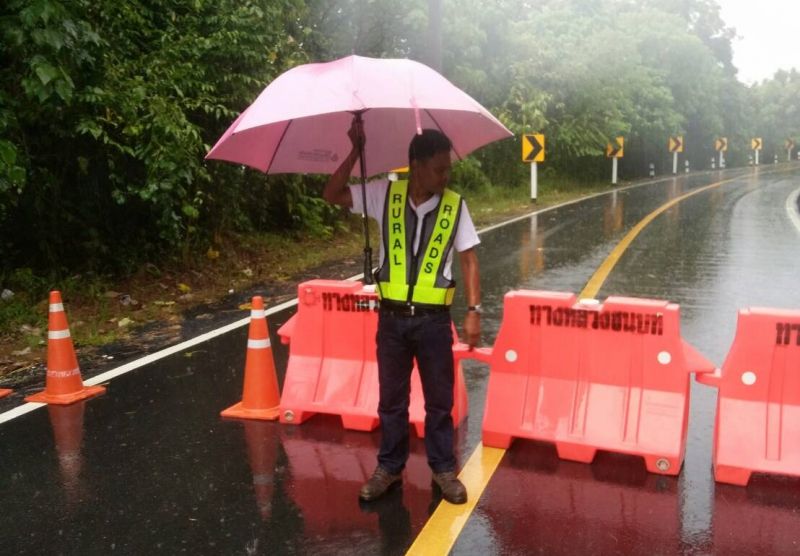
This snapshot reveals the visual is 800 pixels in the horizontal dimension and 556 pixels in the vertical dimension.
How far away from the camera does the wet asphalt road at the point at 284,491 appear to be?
3938mm

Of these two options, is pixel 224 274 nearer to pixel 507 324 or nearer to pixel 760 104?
pixel 507 324

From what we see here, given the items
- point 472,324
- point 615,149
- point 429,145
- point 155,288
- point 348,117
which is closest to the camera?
point 429,145

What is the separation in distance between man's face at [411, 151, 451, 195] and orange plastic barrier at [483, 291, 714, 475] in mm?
1197

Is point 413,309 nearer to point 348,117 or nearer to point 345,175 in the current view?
point 345,175

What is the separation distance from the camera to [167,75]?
10.2m

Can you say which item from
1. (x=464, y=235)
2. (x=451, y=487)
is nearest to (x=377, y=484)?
(x=451, y=487)

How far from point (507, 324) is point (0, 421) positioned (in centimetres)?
363

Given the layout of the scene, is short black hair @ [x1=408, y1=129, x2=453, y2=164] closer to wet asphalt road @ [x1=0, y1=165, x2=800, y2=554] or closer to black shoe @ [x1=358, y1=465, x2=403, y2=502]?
black shoe @ [x1=358, y1=465, x2=403, y2=502]

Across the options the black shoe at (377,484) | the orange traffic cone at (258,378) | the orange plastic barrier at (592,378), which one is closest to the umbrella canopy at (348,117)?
the orange plastic barrier at (592,378)

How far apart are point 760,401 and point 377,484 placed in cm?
221

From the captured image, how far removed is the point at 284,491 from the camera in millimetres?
4496

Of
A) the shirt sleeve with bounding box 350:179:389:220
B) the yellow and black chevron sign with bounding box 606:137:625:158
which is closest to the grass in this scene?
the shirt sleeve with bounding box 350:179:389:220

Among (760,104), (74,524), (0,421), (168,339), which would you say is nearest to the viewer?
(74,524)

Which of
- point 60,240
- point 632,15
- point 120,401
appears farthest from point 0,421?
point 632,15
